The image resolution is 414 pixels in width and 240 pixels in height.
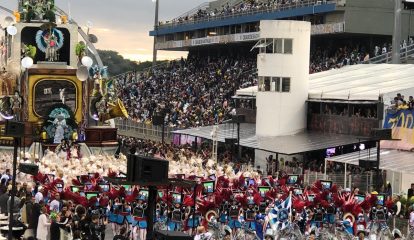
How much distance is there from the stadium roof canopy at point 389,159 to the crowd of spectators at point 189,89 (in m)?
18.8

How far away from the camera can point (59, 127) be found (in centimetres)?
4284

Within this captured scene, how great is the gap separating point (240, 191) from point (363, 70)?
24.7 meters

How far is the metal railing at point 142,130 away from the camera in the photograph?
55719mm

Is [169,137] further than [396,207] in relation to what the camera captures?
Yes

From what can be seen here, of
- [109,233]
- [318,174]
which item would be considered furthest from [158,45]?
[109,233]

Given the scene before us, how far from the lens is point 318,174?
3334 cm

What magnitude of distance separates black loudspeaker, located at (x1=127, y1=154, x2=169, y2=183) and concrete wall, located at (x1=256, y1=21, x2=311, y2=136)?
107ft

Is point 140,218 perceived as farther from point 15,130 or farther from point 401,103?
point 401,103

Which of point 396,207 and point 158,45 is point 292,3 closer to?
point 158,45

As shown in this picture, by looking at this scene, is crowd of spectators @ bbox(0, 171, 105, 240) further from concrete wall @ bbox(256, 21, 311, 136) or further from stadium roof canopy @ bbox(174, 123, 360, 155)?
concrete wall @ bbox(256, 21, 311, 136)

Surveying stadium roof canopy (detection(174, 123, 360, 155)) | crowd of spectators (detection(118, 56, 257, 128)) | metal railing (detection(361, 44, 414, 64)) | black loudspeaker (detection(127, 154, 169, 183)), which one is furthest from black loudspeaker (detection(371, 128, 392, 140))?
crowd of spectators (detection(118, 56, 257, 128))

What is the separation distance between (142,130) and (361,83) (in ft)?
63.3

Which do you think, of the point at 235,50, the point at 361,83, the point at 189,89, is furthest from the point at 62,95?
the point at 235,50

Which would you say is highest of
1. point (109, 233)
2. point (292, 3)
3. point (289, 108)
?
point (292, 3)
